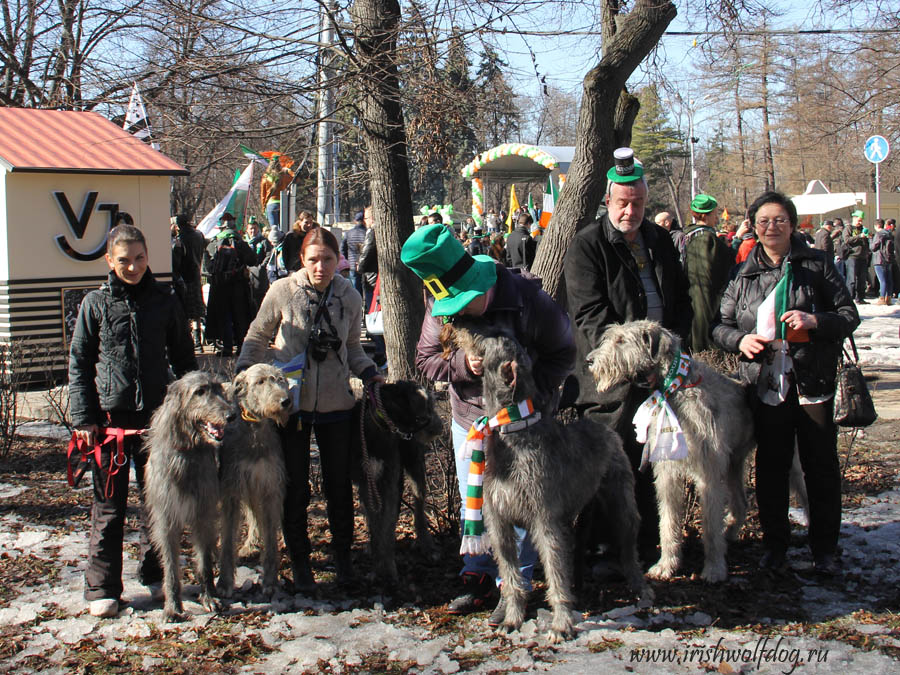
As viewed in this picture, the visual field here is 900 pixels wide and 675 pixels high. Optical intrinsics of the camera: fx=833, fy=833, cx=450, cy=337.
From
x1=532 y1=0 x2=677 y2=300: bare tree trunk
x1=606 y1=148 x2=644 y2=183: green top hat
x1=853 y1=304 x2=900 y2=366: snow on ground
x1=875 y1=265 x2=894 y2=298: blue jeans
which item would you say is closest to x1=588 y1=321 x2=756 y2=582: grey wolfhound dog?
x1=606 y1=148 x2=644 y2=183: green top hat

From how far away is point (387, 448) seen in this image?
4.84 meters

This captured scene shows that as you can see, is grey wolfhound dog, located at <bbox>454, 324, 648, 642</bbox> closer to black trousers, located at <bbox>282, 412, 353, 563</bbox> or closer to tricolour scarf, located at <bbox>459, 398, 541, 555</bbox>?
tricolour scarf, located at <bbox>459, 398, 541, 555</bbox>

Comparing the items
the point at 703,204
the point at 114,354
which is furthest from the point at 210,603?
the point at 703,204

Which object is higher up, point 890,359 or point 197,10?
point 197,10

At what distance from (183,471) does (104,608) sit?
0.83 m

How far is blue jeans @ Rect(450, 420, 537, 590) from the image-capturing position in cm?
421

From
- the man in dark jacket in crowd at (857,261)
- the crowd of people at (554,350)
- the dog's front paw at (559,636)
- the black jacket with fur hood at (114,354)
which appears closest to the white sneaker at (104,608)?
the crowd of people at (554,350)

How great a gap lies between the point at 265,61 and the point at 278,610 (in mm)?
4546

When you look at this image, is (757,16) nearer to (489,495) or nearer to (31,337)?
(489,495)

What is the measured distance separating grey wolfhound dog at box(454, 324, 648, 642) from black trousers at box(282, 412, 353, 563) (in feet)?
3.63

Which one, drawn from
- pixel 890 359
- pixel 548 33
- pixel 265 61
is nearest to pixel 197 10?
pixel 265 61

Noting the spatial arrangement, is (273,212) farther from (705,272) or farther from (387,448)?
(387,448)

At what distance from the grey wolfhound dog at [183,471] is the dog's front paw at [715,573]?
2.68m

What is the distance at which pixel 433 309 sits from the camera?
3.88 metres
